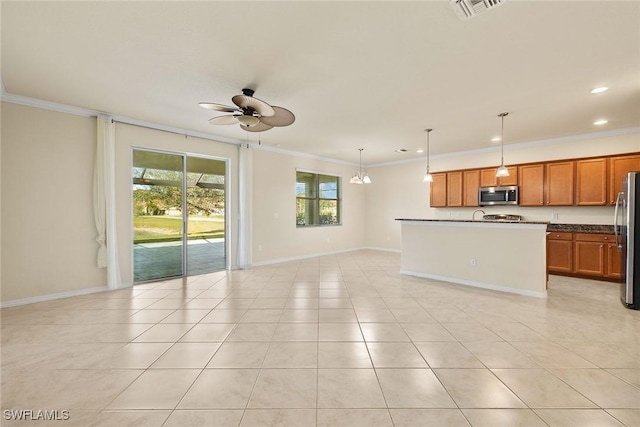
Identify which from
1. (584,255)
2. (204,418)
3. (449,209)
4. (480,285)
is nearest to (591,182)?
(584,255)

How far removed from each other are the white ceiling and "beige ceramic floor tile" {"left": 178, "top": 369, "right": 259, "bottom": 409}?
2847 mm

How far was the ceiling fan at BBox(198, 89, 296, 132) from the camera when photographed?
2.79 meters

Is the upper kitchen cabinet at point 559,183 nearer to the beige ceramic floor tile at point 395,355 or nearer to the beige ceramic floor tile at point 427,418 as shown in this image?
the beige ceramic floor tile at point 395,355

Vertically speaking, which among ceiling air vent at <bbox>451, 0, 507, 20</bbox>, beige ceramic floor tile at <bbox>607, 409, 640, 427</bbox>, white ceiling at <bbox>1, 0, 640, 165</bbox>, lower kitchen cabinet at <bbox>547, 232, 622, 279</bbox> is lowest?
beige ceramic floor tile at <bbox>607, 409, 640, 427</bbox>

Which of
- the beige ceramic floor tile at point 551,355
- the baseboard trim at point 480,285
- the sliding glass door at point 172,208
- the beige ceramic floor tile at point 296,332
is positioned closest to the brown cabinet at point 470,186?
the baseboard trim at point 480,285

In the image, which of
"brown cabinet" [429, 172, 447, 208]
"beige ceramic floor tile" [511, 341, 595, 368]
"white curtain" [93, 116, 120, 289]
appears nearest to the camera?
"beige ceramic floor tile" [511, 341, 595, 368]

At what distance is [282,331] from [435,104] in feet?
12.0

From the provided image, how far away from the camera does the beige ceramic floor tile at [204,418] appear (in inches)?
63.6

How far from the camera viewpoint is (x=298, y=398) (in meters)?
1.84

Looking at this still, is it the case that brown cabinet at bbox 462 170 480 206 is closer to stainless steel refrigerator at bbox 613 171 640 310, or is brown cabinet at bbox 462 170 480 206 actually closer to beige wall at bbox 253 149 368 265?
stainless steel refrigerator at bbox 613 171 640 310

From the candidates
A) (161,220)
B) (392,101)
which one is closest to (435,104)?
(392,101)

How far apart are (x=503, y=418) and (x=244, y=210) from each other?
5.26 metres

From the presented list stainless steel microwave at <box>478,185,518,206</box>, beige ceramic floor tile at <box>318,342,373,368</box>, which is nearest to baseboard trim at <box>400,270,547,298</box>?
stainless steel microwave at <box>478,185,518,206</box>

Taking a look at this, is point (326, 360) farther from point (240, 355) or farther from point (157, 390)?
point (157, 390)
